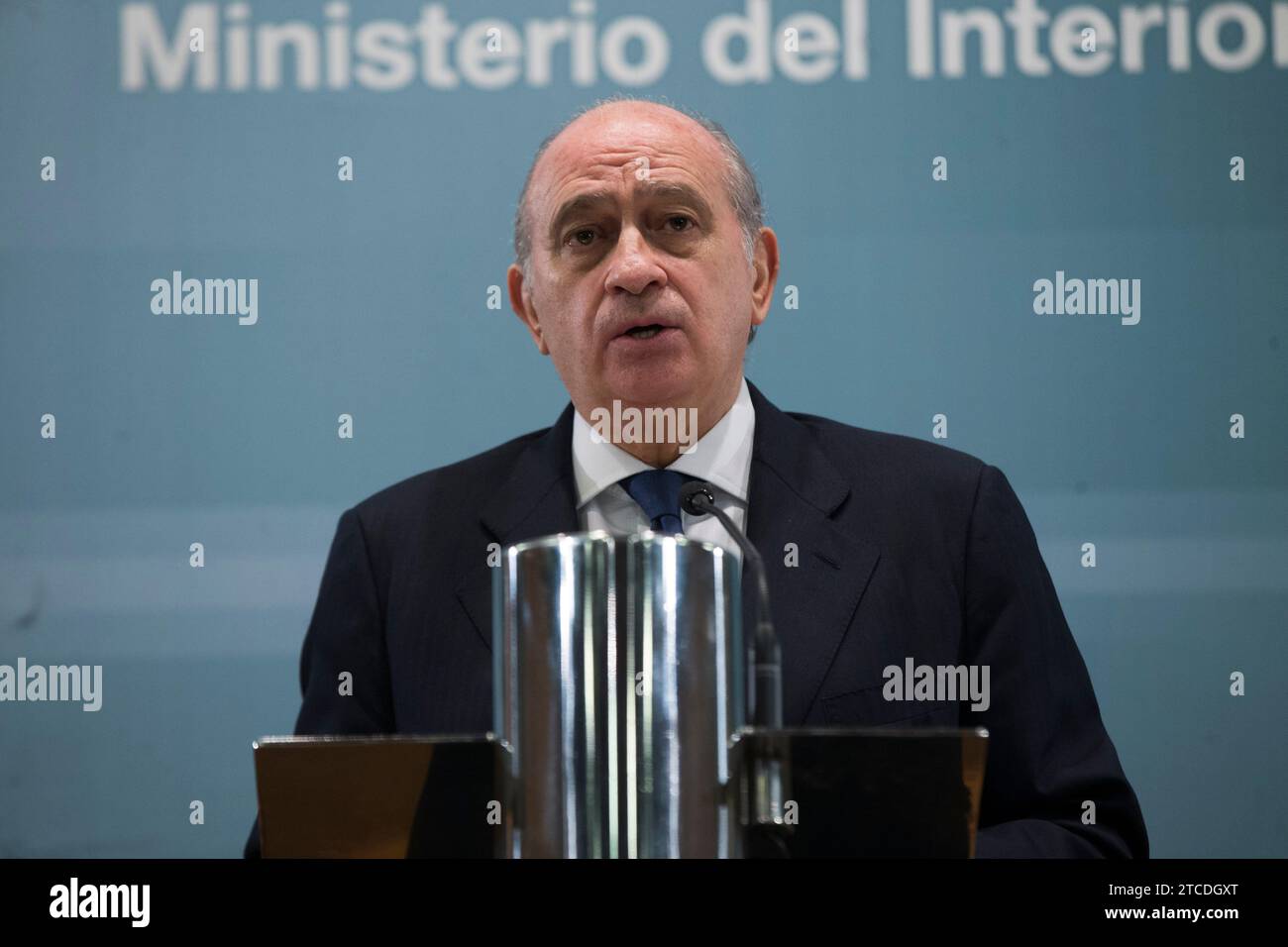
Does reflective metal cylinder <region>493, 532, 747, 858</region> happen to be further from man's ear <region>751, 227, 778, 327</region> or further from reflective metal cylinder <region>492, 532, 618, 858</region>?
man's ear <region>751, 227, 778, 327</region>

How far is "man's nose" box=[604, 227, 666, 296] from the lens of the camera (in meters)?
2.29

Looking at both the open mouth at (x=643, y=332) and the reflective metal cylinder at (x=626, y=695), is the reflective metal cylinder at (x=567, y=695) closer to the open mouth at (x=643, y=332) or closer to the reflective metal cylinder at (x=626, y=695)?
the reflective metal cylinder at (x=626, y=695)

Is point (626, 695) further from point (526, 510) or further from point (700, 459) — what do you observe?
point (700, 459)

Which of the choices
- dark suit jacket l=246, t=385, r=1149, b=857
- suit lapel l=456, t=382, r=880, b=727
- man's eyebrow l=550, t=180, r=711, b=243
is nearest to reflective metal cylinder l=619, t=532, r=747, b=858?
dark suit jacket l=246, t=385, r=1149, b=857

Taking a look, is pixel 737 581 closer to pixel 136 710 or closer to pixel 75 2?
pixel 136 710

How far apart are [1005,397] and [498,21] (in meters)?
0.86

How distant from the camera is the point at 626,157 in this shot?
7.85ft

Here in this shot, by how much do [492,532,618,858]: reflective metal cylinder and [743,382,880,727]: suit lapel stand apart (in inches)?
25.1

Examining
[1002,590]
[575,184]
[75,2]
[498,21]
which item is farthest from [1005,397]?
[75,2]

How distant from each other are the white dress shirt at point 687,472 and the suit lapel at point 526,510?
0.07 ft

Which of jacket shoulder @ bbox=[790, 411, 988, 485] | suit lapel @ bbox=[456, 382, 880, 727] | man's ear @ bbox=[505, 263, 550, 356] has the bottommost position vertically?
suit lapel @ bbox=[456, 382, 880, 727]

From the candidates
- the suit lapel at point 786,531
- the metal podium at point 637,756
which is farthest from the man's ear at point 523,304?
the metal podium at point 637,756

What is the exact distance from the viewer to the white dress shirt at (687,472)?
2236mm

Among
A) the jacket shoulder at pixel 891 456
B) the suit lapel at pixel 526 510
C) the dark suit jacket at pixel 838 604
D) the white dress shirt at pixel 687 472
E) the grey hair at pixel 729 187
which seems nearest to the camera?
the dark suit jacket at pixel 838 604
